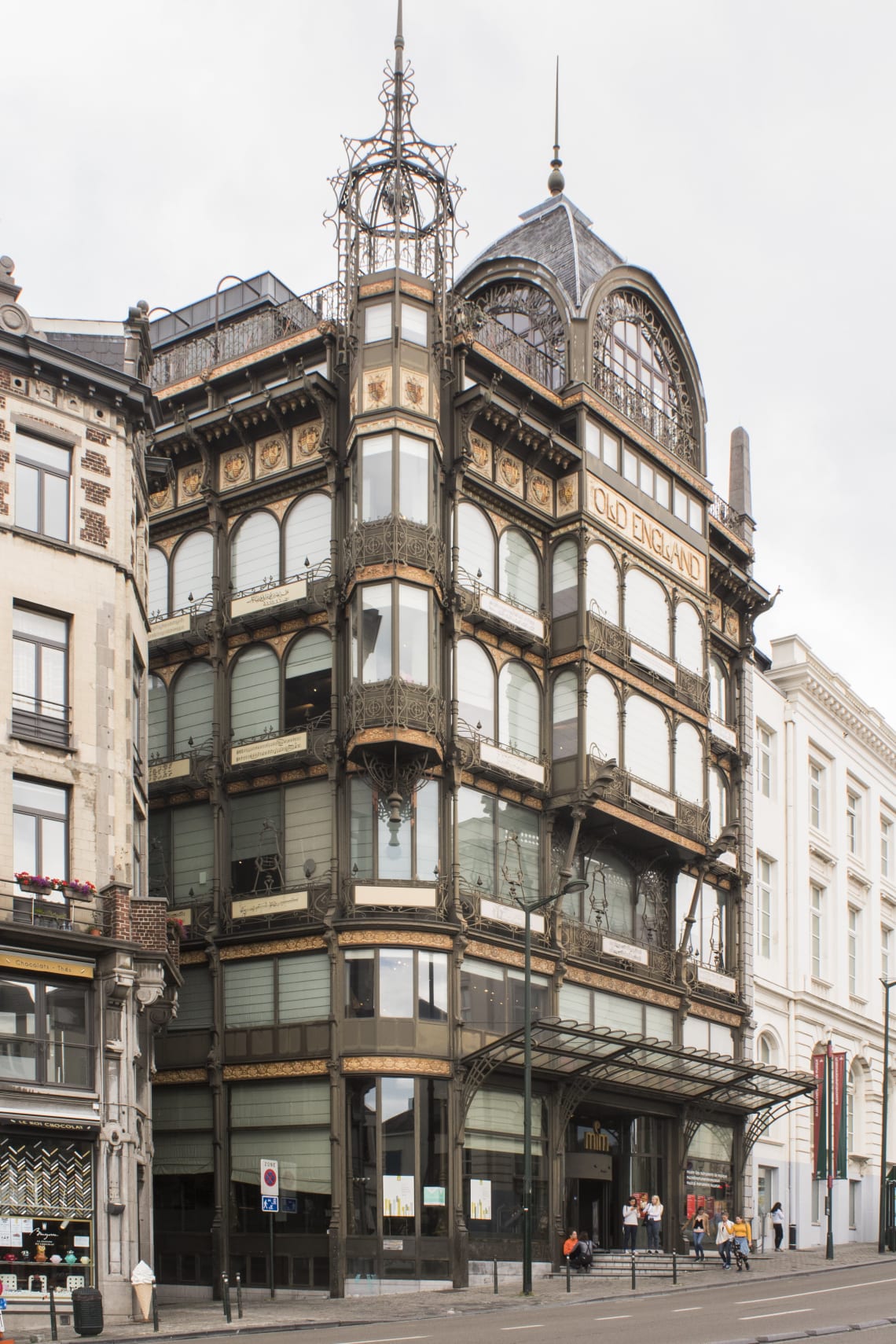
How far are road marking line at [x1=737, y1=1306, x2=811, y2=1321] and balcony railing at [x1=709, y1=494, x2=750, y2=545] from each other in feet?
97.7

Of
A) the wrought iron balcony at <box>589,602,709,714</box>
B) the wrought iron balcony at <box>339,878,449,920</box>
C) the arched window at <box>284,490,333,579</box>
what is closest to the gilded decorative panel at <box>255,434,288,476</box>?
the arched window at <box>284,490,333,579</box>

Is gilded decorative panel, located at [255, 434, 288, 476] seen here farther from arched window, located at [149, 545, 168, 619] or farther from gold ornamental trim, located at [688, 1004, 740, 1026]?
gold ornamental trim, located at [688, 1004, 740, 1026]

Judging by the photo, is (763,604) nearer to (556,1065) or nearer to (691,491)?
(691,491)

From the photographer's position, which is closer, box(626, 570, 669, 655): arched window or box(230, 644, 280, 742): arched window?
box(230, 644, 280, 742): arched window

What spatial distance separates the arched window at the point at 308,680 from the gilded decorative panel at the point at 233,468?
4.90 meters

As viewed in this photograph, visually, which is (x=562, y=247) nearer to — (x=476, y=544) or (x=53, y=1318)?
(x=476, y=544)

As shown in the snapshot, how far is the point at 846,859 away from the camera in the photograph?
65938mm

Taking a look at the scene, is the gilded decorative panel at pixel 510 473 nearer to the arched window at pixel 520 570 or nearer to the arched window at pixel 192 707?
the arched window at pixel 520 570

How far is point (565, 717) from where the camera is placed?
45.1m

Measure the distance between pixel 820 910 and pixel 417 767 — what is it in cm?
2758

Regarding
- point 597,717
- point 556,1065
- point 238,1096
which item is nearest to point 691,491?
point 597,717

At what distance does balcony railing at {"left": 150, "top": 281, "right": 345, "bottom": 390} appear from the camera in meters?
45.7

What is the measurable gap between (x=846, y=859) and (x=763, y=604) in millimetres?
13011

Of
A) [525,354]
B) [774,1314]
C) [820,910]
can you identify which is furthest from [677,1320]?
[820,910]
